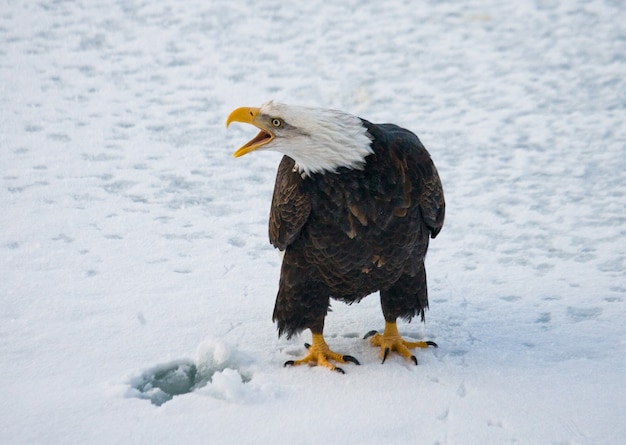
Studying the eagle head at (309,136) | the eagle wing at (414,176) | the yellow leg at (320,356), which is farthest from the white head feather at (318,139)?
the yellow leg at (320,356)

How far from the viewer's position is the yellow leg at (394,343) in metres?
3.55

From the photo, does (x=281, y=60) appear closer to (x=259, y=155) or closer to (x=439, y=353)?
(x=259, y=155)

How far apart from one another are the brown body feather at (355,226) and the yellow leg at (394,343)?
0.57 feet

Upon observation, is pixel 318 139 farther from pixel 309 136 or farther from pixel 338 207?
pixel 338 207

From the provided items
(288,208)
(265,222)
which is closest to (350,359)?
(288,208)

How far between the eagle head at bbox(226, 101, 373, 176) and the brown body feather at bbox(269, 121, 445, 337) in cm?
5

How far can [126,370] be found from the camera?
3.24 meters

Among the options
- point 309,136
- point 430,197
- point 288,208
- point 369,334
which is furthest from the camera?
point 369,334

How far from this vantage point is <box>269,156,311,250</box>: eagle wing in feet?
10.6

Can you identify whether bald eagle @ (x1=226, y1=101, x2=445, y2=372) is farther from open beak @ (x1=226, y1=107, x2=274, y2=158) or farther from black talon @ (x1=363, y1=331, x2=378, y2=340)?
black talon @ (x1=363, y1=331, x2=378, y2=340)

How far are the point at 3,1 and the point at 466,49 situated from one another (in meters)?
5.01

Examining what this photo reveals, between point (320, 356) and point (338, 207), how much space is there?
716 millimetres

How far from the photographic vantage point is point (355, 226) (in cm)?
322

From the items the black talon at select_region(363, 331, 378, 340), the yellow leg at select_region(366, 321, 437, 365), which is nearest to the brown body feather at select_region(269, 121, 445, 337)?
the yellow leg at select_region(366, 321, 437, 365)
